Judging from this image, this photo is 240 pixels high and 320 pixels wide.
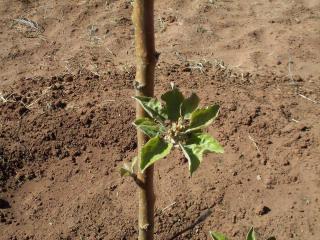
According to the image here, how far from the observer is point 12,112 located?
9.35 feet

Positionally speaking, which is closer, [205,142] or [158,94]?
[205,142]

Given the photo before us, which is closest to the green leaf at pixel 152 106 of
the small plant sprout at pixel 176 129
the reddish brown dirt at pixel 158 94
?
the small plant sprout at pixel 176 129

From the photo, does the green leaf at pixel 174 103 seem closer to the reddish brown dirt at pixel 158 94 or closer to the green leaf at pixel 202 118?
the green leaf at pixel 202 118

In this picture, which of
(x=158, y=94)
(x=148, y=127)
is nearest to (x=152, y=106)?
(x=148, y=127)

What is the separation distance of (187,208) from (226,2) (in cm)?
244

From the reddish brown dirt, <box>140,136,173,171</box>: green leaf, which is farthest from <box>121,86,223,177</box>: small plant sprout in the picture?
the reddish brown dirt

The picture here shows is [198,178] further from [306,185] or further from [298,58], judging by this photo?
[298,58]

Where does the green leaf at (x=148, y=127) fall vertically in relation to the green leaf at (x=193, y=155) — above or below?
above

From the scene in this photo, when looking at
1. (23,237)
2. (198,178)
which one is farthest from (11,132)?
(198,178)

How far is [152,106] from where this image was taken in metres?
0.92

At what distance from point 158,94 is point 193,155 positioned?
205cm

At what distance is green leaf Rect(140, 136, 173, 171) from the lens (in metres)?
0.89

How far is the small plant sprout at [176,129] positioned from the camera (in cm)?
89

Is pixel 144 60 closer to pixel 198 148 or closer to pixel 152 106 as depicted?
pixel 152 106
